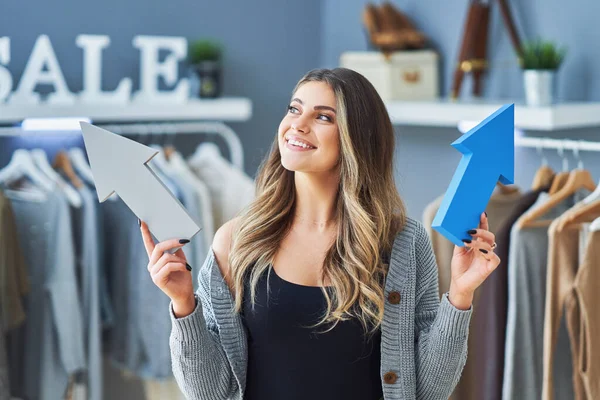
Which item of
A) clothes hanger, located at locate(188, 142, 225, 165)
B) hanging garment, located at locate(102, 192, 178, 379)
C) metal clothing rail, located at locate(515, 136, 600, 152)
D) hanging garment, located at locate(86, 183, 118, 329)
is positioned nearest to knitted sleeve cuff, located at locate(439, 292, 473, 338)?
metal clothing rail, located at locate(515, 136, 600, 152)

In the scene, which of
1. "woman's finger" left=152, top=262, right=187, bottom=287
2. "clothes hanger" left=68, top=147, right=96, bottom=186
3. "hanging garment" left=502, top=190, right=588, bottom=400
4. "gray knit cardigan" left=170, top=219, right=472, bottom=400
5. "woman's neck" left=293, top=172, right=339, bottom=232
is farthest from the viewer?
"clothes hanger" left=68, top=147, right=96, bottom=186

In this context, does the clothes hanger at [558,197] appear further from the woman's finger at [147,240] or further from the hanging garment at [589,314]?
the woman's finger at [147,240]

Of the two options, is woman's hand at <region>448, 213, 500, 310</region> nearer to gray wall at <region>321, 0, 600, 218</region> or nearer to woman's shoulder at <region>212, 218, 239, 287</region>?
woman's shoulder at <region>212, 218, 239, 287</region>

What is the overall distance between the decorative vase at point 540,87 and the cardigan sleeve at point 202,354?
1329mm

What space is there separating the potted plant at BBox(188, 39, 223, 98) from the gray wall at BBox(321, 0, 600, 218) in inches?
25.3

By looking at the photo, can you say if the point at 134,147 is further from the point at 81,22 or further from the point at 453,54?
the point at 453,54

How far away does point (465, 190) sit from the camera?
1434 millimetres

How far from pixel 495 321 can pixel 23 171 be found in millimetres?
1524

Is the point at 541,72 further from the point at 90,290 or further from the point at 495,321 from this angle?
the point at 90,290

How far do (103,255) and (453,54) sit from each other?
4.76ft

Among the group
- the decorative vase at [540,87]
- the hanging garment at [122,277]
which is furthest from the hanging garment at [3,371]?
the decorative vase at [540,87]

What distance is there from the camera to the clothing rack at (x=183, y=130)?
299 centimetres

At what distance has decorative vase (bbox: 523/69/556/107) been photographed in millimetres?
2523

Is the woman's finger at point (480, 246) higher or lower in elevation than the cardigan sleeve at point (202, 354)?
higher
